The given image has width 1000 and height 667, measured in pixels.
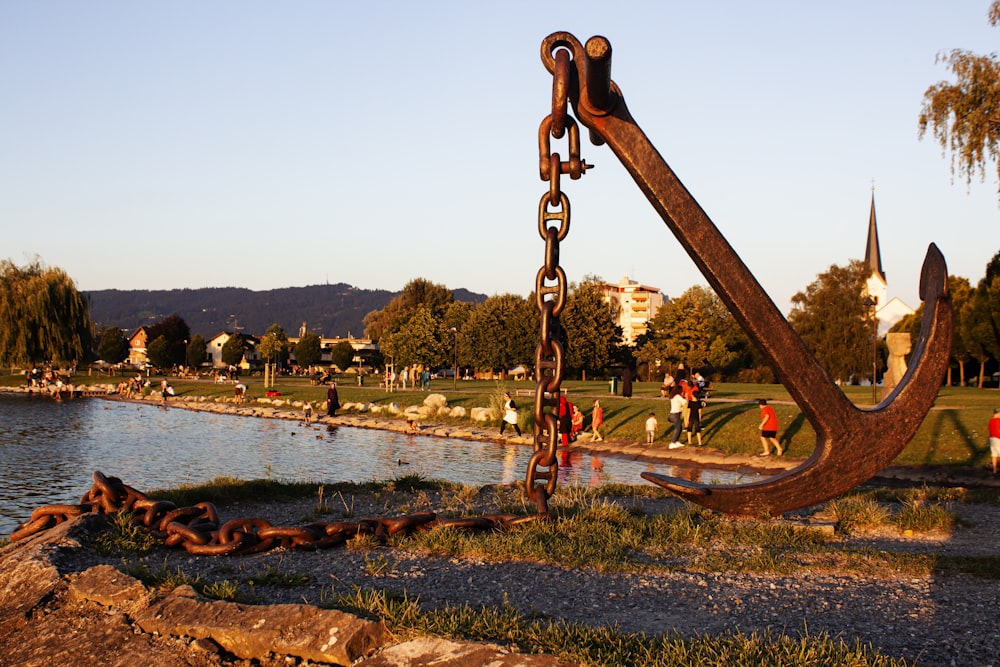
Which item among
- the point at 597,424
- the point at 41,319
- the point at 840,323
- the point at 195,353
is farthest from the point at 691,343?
the point at 195,353

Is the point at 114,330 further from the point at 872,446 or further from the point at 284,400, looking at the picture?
the point at 872,446

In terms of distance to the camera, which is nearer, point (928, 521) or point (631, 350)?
point (928, 521)

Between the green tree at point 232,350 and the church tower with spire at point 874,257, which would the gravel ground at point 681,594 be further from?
the church tower with spire at point 874,257

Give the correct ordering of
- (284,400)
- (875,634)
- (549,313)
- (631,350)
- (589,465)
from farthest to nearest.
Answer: (631,350)
(284,400)
(589,465)
(549,313)
(875,634)

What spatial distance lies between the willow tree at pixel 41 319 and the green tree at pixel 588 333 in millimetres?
32189

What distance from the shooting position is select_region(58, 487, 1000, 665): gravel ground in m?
4.23

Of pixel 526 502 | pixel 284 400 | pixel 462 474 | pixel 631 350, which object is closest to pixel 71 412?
pixel 284 400

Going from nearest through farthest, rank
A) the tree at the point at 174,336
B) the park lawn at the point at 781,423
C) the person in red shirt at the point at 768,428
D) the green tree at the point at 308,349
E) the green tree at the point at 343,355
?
the park lawn at the point at 781,423 < the person in red shirt at the point at 768,428 < the green tree at the point at 308,349 < the green tree at the point at 343,355 < the tree at the point at 174,336

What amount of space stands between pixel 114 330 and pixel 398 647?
331 ft

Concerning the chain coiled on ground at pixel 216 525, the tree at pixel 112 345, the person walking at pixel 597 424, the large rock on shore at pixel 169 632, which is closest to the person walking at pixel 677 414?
the person walking at pixel 597 424

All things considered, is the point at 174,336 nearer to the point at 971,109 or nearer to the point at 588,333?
the point at 588,333

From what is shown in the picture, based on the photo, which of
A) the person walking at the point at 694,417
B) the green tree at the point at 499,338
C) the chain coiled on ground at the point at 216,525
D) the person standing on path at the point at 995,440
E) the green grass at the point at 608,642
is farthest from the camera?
the green tree at the point at 499,338

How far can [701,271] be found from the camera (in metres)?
5.32

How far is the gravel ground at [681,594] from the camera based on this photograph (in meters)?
4.23
